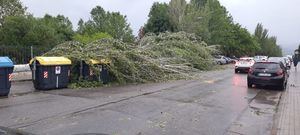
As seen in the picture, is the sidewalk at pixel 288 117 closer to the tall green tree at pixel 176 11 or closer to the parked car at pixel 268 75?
the parked car at pixel 268 75

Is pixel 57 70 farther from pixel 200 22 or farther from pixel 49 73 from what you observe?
pixel 200 22

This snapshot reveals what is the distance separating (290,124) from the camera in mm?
9422

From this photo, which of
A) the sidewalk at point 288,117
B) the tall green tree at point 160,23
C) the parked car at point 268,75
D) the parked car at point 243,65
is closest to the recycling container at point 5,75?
the sidewalk at point 288,117

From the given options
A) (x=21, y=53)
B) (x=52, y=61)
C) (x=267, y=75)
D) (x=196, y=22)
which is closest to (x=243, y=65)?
(x=267, y=75)

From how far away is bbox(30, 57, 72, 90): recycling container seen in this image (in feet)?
47.4

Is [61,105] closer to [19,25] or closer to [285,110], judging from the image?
[285,110]

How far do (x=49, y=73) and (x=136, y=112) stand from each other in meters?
5.53

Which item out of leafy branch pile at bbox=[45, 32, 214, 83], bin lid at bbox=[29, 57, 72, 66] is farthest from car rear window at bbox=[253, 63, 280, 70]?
bin lid at bbox=[29, 57, 72, 66]

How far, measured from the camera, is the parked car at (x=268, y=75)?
18.4 m

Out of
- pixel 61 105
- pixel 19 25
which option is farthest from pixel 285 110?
pixel 19 25

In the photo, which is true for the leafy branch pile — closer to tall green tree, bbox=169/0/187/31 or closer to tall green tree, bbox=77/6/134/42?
tall green tree, bbox=169/0/187/31

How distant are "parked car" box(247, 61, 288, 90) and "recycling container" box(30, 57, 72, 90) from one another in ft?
29.7

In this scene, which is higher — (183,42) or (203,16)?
(203,16)

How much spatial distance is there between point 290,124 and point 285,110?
2561 mm
